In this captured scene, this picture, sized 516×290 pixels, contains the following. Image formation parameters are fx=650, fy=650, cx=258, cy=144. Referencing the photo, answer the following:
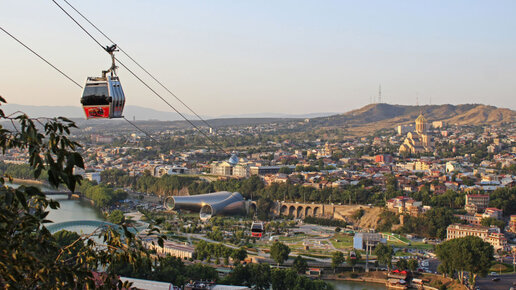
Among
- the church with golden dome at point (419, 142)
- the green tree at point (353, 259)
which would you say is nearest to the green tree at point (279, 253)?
the green tree at point (353, 259)

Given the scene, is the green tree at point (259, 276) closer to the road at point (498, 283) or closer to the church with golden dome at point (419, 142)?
the road at point (498, 283)

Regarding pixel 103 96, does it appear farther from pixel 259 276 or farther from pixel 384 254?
pixel 384 254

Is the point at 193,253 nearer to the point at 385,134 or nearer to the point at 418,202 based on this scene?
the point at 418,202

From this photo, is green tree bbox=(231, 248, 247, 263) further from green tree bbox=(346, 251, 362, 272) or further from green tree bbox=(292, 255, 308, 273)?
green tree bbox=(346, 251, 362, 272)

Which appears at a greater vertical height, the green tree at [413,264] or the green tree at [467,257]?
the green tree at [467,257]

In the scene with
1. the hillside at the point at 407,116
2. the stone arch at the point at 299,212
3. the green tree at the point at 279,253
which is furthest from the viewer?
the hillside at the point at 407,116

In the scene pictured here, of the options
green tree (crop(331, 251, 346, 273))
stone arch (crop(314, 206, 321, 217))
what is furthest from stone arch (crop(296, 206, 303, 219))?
green tree (crop(331, 251, 346, 273))

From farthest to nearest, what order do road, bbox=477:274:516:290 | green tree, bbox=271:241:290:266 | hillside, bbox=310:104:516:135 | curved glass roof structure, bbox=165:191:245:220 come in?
hillside, bbox=310:104:516:135 < curved glass roof structure, bbox=165:191:245:220 < green tree, bbox=271:241:290:266 < road, bbox=477:274:516:290
